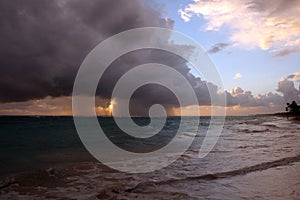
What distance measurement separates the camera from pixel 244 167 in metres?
9.84

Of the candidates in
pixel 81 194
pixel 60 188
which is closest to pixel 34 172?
pixel 60 188

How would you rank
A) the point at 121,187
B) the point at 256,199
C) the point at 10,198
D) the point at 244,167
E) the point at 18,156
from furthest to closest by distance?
the point at 18,156 < the point at 244,167 < the point at 121,187 < the point at 10,198 < the point at 256,199

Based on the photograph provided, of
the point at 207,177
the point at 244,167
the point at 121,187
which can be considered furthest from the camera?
the point at 244,167

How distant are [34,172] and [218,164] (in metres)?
7.99

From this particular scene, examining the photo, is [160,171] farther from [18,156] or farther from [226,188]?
[18,156]

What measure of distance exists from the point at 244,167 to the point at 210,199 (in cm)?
438


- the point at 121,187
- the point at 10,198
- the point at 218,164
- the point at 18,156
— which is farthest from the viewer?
the point at 18,156

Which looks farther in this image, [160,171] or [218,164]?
[218,164]

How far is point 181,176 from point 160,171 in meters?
1.31

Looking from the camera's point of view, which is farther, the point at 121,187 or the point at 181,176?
the point at 181,176

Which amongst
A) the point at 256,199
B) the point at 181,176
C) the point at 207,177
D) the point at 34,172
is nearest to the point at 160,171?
the point at 181,176

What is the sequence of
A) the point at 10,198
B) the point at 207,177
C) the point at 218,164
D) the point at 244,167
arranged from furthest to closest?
the point at 218,164
the point at 244,167
the point at 207,177
the point at 10,198

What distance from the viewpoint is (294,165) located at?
992cm

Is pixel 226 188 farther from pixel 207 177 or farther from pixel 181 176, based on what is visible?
pixel 181 176
